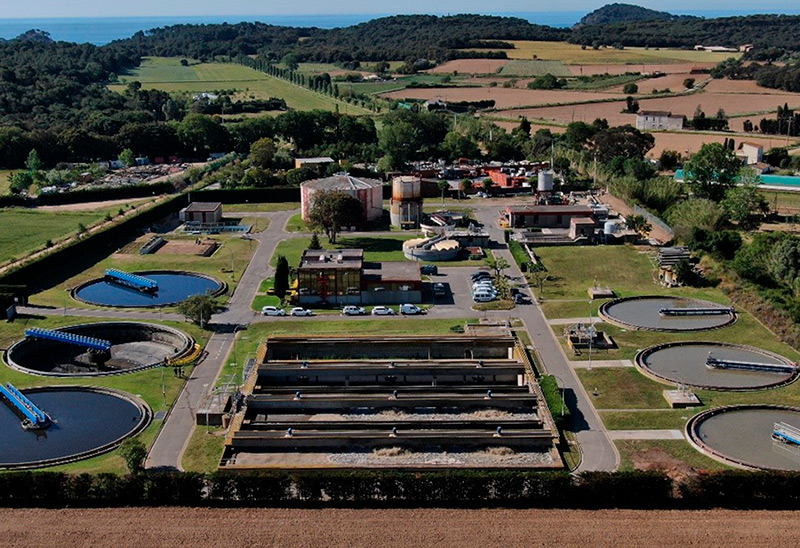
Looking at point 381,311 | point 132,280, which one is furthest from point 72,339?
point 381,311

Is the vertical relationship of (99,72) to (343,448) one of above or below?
above

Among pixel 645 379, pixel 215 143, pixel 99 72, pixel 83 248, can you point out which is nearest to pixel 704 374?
pixel 645 379

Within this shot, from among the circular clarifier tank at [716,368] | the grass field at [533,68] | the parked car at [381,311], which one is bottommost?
the circular clarifier tank at [716,368]

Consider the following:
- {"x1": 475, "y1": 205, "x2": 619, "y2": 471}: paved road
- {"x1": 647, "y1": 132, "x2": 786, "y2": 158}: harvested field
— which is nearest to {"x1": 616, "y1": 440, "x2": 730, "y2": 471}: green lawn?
{"x1": 475, "y1": 205, "x2": 619, "y2": 471}: paved road

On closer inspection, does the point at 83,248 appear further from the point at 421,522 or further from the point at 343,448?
the point at 421,522

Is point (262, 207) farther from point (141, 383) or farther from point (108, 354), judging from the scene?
point (141, 383)

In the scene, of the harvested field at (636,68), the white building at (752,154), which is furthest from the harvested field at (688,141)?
the harvested field at (636,68)

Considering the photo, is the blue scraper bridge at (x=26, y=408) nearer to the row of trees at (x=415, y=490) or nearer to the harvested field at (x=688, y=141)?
the row of trees at (x=415, y=490)

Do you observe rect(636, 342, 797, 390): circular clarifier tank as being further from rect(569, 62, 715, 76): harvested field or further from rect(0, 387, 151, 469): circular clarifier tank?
rect(569, 62, 715, 76): harvested field
